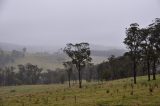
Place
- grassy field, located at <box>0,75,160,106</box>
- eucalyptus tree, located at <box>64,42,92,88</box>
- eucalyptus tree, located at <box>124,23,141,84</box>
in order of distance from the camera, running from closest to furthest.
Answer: grassy field, located at <box>0,75,160,106</box> < eucalyptus tree, located at <box>124,23,141,84</box> < eucalyptus tree, located at <box>64,42,92,88</box>

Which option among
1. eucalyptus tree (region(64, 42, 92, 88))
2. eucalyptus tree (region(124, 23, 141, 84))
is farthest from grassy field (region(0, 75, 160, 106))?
eucalyptus tree (region(64, 42, 92, 88))

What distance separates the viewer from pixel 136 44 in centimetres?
8225

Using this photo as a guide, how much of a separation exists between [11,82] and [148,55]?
126 metres

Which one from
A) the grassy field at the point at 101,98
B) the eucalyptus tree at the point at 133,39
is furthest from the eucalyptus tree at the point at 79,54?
the grassy field at the point at 101,98

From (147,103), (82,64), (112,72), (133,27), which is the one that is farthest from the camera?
(112,72)

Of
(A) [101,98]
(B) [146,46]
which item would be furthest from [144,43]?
(A) [101,98]

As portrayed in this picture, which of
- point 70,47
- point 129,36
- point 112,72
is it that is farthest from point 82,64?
point 112,72

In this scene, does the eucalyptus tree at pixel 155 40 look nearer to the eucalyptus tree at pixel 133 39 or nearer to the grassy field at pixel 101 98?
the eucalyptus tree at pixel 133 39

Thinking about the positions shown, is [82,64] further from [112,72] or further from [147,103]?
[147,103]

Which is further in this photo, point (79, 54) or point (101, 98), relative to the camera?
point (79, 54)

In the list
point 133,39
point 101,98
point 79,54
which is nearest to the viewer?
point 101,98

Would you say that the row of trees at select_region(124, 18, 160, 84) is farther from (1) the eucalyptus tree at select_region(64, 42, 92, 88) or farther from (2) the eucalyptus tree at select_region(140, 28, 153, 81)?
(1) the eucalyptus tree at select_region(64, 42, 92, 88)

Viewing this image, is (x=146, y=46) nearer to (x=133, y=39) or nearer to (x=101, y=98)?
(x=133, y=39)

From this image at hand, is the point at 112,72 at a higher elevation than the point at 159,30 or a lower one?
lower
